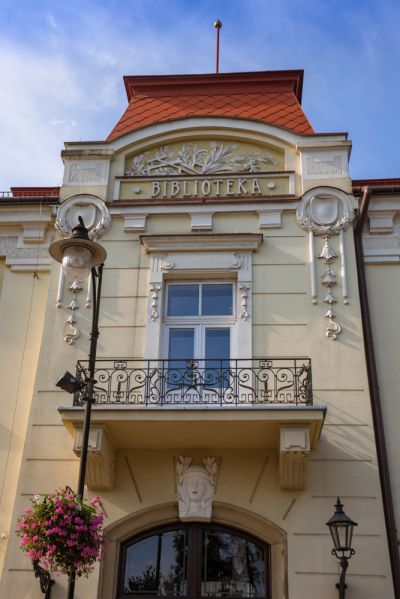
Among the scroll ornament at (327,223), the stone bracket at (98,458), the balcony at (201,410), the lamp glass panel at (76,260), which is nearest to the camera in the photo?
the lamp glass panel at (76,260)

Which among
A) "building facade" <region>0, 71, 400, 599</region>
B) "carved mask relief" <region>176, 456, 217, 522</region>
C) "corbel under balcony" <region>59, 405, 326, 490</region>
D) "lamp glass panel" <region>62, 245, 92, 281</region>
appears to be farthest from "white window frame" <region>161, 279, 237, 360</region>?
"lamp glass panel" <region>62, 245, 92, 281</region>

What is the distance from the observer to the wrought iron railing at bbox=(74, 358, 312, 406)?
9.77 metres

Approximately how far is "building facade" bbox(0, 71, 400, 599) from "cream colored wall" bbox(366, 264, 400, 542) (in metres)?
0.03

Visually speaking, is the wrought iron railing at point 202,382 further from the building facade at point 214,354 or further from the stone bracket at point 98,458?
the stone bracket at point 98,458

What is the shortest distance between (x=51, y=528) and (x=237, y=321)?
15.3ft

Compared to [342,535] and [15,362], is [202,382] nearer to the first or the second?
[342,535]

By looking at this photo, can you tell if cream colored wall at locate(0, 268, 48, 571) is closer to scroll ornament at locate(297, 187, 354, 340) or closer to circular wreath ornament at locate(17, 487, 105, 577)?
circular wreath ornament at locate(17, 487, 105, 577)

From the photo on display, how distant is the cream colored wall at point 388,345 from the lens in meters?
9.92

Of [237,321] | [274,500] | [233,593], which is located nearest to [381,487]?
[274,500]

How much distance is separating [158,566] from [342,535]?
2516 millimetres

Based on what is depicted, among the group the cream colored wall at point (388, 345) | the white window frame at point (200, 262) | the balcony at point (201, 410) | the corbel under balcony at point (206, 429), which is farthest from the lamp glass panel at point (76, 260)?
the cream colored wall at point (388, 345)

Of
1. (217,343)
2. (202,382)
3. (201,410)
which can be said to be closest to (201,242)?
(217,343)

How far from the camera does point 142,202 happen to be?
39.1 feet

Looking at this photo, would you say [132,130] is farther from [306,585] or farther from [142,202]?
[306,585]
